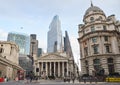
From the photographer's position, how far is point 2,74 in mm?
62188

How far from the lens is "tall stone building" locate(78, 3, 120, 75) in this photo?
55.8 meters

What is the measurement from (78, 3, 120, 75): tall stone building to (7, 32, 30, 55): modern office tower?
124m

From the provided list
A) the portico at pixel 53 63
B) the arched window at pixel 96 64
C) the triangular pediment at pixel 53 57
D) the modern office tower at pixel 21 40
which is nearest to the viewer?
the arched window at pixel 96 64

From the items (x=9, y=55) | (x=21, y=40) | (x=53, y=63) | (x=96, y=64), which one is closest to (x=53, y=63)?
(x=53, y=63)

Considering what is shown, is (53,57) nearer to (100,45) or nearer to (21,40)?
(100,45)

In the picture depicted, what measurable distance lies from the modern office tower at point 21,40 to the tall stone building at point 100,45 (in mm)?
124032

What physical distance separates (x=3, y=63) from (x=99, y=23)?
1542 inches

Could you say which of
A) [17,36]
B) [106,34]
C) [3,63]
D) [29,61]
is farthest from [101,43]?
[17,36]

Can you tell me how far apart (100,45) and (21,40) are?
13668 centimetres

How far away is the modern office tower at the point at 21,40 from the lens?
17549cm

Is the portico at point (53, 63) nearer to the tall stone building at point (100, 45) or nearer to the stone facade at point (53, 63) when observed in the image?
the stone facade at point (53, 63)

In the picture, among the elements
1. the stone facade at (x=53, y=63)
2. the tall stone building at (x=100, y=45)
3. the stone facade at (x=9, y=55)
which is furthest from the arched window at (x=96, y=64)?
the stone facade at (x=53, y=63)

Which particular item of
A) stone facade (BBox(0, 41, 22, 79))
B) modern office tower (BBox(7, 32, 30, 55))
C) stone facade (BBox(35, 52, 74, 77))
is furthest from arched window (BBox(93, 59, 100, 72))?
modern office tower (BBox(7, 32, 30, 55))

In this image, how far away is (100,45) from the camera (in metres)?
58.0
